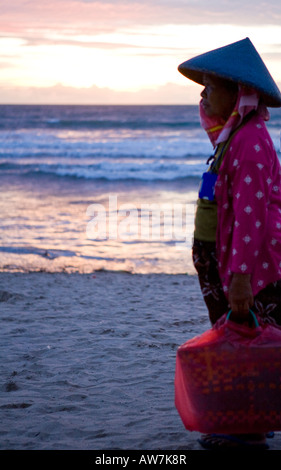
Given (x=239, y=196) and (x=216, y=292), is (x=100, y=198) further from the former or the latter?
(x=239, y=196)

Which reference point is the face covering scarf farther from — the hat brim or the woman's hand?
the woman's hand

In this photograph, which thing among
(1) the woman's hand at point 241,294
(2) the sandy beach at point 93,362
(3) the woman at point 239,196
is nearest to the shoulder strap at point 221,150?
(3) the woman at point 239,196

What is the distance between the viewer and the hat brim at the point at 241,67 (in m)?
2.30

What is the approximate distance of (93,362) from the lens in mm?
4059

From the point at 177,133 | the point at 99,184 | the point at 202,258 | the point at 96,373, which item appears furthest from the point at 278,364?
the point at 177,133

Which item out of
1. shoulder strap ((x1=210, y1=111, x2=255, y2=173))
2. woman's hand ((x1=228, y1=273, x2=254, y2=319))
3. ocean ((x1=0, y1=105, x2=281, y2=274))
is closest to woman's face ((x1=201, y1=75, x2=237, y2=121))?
shoulder strap ((x1=210, y1=111, x2=255, y2=173))

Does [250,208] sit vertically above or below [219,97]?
below

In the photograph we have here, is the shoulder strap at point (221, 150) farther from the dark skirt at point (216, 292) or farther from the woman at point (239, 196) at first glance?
the dark skirt at point (216, 292)

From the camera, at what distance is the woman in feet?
7.37

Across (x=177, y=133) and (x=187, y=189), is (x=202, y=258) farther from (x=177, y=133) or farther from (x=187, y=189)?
(x=177, y=133)

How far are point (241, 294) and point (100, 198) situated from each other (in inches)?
501

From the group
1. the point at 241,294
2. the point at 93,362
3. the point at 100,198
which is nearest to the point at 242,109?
the point at 241,294

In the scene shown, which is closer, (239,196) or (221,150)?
(239,196)

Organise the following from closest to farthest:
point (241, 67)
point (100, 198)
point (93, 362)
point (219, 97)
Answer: point (241, 67), point (219, 97), point (93, 362), point (100, 198)
